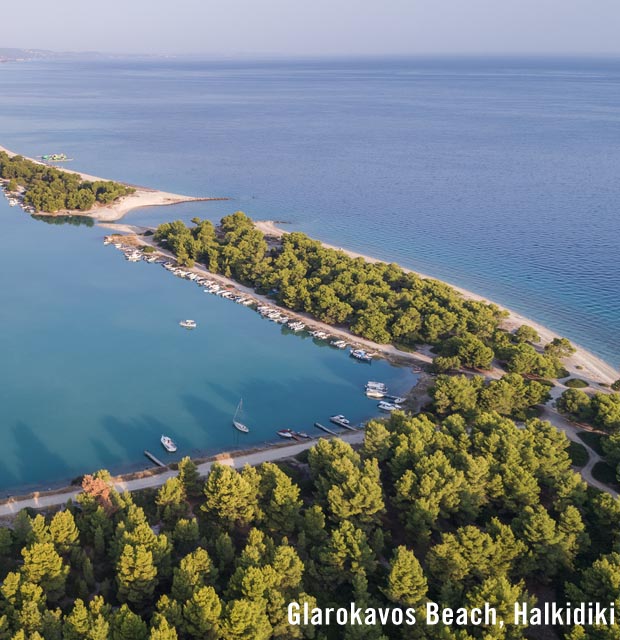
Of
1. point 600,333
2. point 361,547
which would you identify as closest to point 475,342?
point 600,333

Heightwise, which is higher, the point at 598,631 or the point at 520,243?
the point at 520,243

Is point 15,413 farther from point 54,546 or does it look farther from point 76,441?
point 54,546

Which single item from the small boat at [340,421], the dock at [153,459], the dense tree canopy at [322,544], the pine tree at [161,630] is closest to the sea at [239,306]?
the dock at [153,459]

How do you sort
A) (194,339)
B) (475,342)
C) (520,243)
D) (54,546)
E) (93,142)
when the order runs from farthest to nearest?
(93,142)
(520,243)
(194,339)
(475,342)
(54,546)

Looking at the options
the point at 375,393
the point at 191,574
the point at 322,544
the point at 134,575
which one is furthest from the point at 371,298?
the point at 134,575

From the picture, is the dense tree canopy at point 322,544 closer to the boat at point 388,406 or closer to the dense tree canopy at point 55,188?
the boat at point 388,406

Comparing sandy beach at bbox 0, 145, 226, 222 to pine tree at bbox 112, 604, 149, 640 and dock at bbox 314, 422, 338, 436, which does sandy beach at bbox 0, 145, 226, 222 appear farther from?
pine tree at bbox 112, 604, 149, 640
